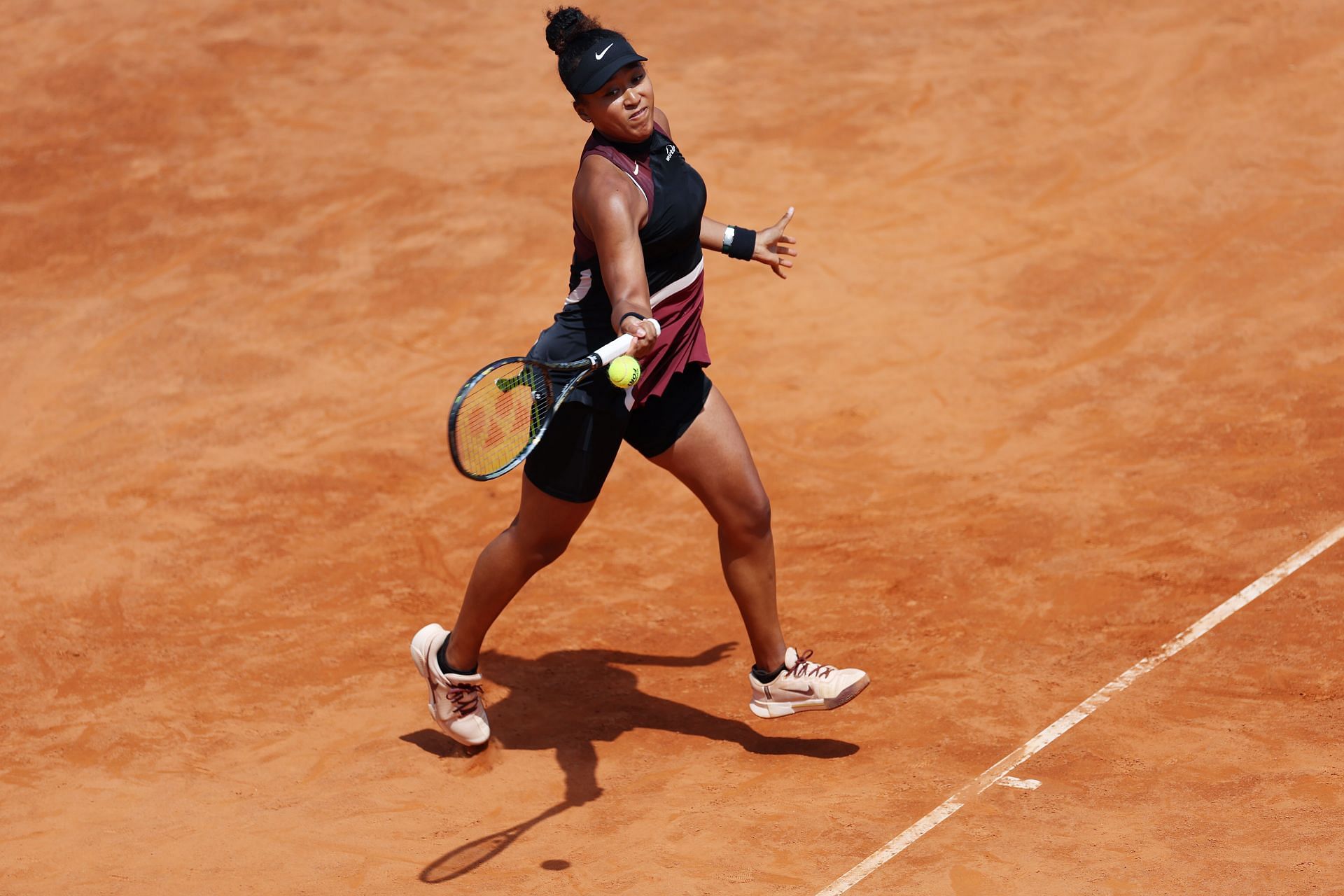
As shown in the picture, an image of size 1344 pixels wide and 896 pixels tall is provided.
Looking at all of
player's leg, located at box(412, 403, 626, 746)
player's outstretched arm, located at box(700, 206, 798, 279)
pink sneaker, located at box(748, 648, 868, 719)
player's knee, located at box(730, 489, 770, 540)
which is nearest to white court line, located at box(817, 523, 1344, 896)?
pink sneaker, located at box(748, 648, 868, 719)

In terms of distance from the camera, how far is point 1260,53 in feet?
35.0

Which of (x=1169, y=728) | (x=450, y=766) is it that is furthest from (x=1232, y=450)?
(x=450, y=766)

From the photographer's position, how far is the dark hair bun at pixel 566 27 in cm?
429

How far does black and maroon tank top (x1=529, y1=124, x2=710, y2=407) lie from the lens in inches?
169

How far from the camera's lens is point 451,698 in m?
4.90

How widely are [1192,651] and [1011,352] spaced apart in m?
3.00

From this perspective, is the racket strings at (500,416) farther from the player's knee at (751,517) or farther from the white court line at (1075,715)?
the white court line at (1075,715)

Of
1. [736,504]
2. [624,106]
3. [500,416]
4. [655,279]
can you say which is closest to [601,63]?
[624,106]

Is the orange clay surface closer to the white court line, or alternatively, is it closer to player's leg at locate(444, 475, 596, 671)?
the white court line

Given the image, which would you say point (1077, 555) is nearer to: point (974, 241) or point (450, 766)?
point (450, 766)

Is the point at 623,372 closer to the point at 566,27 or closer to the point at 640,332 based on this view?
the point at 640,332

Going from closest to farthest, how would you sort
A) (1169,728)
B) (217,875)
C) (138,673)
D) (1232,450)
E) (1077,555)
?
(217,875) < (1169,728) < (138,673) < (1077,555) < (1232,450)

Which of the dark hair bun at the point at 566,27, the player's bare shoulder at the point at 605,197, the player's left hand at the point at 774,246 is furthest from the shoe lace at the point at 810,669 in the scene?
the dark hair bun at the point at 566,27

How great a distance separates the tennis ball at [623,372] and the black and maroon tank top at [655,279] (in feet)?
1.12
